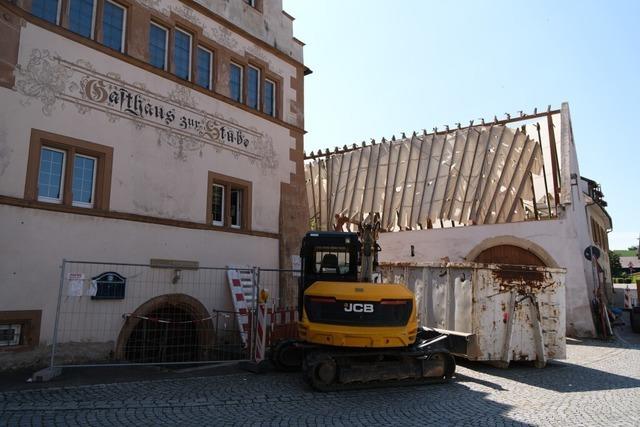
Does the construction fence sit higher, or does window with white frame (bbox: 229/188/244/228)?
window with white frame (bbox: 229/188/244/228)

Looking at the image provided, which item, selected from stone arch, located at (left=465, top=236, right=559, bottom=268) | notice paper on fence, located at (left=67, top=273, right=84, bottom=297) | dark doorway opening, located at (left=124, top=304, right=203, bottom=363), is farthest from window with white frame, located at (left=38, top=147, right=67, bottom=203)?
stone arch, located at (left=465, top=236, right=559, bottom=268)

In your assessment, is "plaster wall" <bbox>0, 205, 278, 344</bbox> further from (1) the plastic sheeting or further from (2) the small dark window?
(1) the plastic sheeting

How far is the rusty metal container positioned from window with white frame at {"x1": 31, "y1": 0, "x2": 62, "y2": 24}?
9066mm

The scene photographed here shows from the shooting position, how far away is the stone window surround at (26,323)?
7852 mm

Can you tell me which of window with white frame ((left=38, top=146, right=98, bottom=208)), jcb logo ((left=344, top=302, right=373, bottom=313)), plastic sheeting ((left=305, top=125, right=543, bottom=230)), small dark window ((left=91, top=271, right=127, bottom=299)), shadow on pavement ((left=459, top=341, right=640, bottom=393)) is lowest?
shadow on pavement ((left=459, top=341, right=640, bottom=393))

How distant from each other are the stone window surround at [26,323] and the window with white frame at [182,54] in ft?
19.9

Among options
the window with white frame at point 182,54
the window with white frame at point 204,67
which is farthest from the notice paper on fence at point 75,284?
the window with white frame at point 204,67

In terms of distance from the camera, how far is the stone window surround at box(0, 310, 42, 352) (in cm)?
785

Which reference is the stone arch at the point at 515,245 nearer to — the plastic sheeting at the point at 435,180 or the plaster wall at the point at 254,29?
the plastic sheeting at the point at 435,180

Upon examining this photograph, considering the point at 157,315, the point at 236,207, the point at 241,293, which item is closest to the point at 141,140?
the point at 236,207

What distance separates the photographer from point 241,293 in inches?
444

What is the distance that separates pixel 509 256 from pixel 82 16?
46.8 feet

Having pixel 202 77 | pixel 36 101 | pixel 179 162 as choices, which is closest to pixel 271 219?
pixel 179 162

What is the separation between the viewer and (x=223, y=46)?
41.1ft
